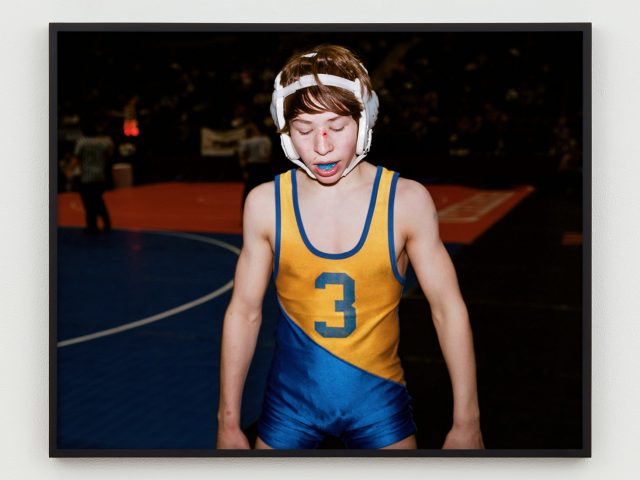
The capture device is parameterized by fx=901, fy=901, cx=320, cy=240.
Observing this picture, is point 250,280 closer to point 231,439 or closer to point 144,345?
point 231,439

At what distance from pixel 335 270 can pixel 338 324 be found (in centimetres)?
17

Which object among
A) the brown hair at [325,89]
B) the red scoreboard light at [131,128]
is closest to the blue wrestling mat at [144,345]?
the brown hair at [325,89]

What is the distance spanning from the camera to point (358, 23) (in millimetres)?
3152

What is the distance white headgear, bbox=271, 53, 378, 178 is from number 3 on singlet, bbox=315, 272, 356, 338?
13.3 inches

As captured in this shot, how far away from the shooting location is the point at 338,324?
111 inches

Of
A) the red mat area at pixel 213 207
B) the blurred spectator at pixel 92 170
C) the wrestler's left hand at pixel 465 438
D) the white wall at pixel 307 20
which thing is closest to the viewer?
the wrestler's left hand at pixel 465 438

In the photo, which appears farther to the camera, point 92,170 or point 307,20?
point 92,170

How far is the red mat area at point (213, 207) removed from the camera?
34.1ft

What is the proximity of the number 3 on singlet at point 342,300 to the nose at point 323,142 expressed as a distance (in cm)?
39

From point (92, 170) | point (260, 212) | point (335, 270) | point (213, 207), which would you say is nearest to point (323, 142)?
point (260, 212)

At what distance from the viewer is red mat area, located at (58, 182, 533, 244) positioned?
1041 cm

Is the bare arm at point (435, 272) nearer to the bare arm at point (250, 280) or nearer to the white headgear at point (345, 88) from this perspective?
the white headgear at point (345, 88)

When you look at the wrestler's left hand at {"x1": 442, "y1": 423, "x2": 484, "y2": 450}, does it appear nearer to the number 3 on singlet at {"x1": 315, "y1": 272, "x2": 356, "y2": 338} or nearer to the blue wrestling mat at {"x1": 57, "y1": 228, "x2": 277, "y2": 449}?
the number 3 on singlet at {"x1": 315, "y1": 272, "x2": 356, "y2": 338}

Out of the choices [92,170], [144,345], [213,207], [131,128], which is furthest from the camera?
[131,128]
